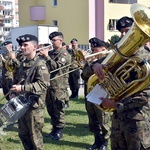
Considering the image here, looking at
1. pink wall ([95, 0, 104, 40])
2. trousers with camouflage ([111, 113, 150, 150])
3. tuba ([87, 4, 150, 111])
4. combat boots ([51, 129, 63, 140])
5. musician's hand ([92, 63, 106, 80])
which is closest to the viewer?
tuba ([87, 4, 150, 111])

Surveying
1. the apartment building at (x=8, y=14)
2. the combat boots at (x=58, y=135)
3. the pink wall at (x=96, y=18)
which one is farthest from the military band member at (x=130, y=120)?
the apartment building at (x=8, y=14)

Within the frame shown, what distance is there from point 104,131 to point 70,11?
27689 millimetres

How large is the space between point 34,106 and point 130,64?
1.82 m

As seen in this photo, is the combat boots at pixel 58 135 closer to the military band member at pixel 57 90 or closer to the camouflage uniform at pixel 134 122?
the military band member at pixel 57 90

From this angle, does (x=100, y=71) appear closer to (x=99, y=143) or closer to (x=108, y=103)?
(x=108, y=103)

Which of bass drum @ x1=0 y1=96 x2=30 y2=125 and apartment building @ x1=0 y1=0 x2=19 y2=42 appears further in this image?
apartment building @ x1=0 y1=0 x2=19 y2=42

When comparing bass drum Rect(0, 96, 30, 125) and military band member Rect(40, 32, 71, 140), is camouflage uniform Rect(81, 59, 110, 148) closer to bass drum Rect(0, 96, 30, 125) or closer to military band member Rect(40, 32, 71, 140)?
military band member Rect(40, 32, 71, 140)

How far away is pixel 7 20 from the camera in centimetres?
11244

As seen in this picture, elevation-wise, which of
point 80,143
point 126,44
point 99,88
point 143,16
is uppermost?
point 143,16

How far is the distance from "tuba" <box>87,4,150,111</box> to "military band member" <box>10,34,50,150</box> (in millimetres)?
1256

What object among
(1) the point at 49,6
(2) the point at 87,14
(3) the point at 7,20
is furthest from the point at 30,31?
(3) the point at 7,20

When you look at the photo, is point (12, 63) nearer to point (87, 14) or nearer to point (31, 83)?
point (31, 83)

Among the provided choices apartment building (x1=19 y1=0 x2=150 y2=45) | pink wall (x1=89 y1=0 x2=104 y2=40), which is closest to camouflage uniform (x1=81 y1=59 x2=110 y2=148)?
apartment building (x1=19 y1=0 x2=150 y2=45)

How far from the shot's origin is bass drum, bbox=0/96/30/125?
4.71 meters
